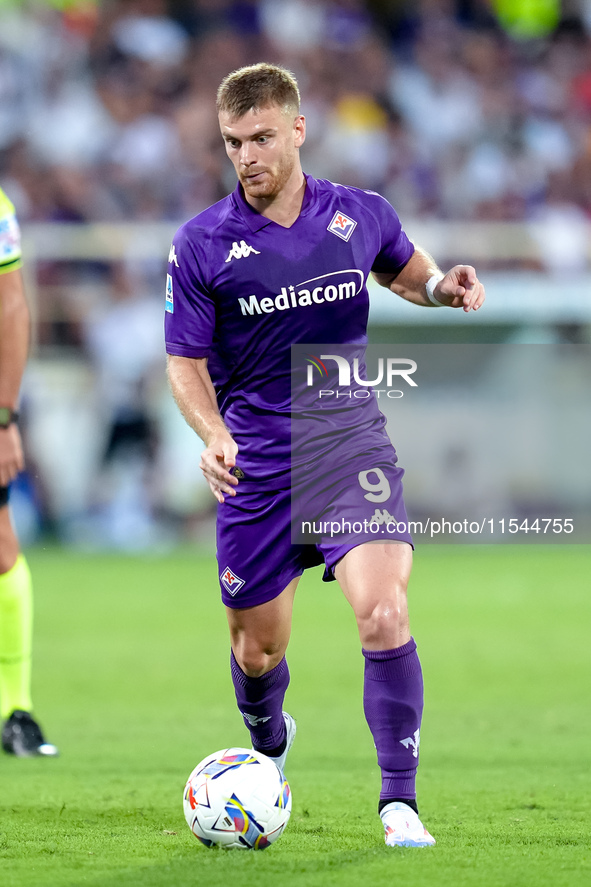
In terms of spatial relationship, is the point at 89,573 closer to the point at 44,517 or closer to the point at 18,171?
the point at 44,517

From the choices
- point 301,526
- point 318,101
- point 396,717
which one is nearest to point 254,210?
point 301,526

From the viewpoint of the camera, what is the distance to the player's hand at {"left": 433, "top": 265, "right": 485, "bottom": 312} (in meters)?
4.72

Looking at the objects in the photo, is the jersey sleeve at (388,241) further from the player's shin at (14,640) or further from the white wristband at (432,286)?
the player's shin at (14,640)

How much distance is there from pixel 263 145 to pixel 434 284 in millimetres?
820

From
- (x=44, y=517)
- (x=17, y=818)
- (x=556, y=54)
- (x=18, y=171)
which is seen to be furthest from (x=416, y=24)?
(x=17, y=818)

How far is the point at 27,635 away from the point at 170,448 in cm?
875

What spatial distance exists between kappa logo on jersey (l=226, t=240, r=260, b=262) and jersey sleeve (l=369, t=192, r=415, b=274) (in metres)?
0.51

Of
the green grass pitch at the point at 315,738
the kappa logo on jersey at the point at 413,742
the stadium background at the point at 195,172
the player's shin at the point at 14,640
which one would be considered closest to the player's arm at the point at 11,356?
the player's shin at the point at 14,640

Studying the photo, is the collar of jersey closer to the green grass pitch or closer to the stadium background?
the green grass pitch

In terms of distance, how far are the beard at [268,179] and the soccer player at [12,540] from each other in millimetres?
1638

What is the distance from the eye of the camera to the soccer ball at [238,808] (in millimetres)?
4258

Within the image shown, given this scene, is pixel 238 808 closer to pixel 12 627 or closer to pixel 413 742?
pixel 413 742

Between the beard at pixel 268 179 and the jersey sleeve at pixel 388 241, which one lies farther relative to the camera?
the jersey sleeve at pixel 388 241

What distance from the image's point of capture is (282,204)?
4.82 m
